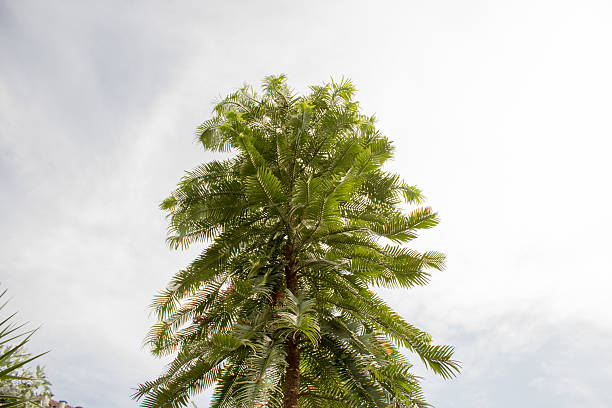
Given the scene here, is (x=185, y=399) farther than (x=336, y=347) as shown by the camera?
No

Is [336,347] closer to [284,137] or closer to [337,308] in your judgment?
[337,308]

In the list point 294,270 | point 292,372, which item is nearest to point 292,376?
point 292,372

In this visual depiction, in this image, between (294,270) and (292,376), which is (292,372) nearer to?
(292,376)

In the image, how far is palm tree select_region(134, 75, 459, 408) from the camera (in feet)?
12.7

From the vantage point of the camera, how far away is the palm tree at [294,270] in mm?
3863

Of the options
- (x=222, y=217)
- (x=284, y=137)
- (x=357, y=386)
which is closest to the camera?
(x=357, y=386)

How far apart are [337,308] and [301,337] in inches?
22.0

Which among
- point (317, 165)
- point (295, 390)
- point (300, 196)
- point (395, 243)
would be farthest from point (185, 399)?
point (317, 165)

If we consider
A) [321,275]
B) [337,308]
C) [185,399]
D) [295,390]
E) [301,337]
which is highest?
[321,275]

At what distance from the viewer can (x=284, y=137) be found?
5.58 m

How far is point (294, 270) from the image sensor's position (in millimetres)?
4711

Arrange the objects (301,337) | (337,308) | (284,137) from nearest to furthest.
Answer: (301,337)
(337,308)
(284,137)

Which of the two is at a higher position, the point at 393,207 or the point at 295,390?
the point at 393,207

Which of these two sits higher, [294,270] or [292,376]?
[294,270]
